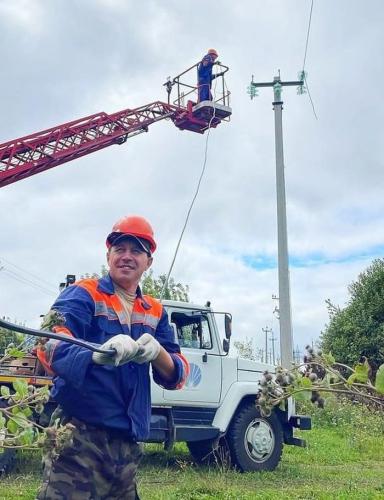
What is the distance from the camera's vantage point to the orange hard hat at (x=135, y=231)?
2.50m

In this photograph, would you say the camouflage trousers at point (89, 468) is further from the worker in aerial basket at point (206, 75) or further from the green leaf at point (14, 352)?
the worker in aerial basket at point (206, 75)

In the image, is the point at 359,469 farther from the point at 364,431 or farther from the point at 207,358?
the point at 364,431

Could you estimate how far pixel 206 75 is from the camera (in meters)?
11.8

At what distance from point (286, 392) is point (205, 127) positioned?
37.1 feet

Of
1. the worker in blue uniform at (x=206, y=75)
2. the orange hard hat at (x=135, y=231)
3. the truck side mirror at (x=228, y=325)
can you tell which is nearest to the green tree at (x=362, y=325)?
the worker in blue uniform at (x=206, y=75)

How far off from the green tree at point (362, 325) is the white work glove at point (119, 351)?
13.2 metres

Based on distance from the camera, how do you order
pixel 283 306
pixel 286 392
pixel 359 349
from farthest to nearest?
pixel 359 349, pixel 283 306, pixel 286 392

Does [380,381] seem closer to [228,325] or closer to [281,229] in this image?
[228,325]

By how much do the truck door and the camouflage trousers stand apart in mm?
5126

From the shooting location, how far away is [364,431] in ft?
37.3

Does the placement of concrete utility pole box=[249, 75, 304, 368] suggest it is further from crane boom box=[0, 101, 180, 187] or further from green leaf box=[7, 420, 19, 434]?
green leaf box=[7, 420, 19, 434]

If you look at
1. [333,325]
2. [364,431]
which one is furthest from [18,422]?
[333,325]

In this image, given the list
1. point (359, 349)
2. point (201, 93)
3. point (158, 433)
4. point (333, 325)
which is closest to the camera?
point (158, 433)

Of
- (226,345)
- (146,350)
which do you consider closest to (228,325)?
(226,345)
